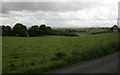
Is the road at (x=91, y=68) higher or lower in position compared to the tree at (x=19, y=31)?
lower

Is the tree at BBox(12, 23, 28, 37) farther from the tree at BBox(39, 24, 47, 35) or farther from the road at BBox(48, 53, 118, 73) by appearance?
the road at BBox(48, 53, 118, 73)

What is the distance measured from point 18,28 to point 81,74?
85.7 meters

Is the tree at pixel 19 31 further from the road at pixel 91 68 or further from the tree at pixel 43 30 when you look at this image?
the road at pixel 91 68

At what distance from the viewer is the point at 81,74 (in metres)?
12.7

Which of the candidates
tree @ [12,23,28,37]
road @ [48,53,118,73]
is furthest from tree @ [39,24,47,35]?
road @ [48,53,118,73]

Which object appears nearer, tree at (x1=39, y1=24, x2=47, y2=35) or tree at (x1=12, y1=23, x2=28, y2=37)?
tree at (x1=12, y1=23, x2=28, y2=37)

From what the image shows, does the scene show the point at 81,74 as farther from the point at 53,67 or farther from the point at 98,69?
the point at 53,67

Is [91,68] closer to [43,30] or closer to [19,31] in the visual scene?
[19,31]

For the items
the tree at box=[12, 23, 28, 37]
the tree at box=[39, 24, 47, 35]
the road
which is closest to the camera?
the road

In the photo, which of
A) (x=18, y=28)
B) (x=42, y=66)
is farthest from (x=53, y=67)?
(x=18, y=28)

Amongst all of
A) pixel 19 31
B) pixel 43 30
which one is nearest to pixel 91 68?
→ pixel 19 31

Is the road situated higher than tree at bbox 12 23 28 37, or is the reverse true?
tree at bbox 12 23 28 37

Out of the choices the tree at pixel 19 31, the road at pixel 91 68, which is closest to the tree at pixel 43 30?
the tree at pixel 19 31

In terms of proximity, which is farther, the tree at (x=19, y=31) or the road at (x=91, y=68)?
the tree at (x=19, y=31)
